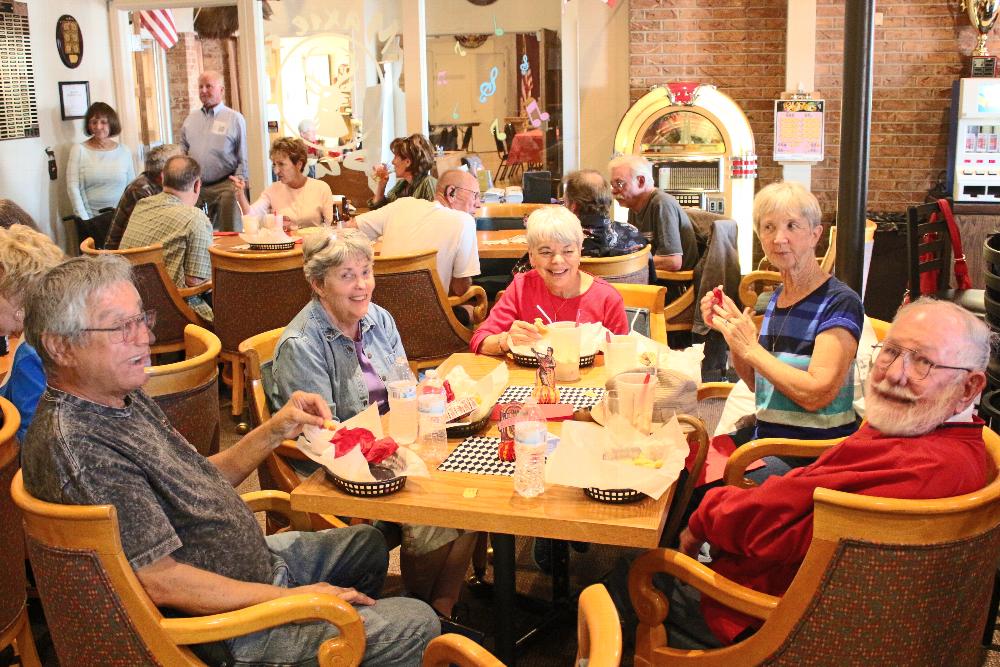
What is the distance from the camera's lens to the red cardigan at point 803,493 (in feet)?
6.02

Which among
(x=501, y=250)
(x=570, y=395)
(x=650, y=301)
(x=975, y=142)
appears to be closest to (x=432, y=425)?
(x=570, y=395)

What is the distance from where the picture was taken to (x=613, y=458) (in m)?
2.23

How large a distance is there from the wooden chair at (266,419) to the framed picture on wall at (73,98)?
563 centimetres

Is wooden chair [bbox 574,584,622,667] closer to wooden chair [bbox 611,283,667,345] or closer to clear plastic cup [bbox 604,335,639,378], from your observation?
clear plastic cup [bbox 604,335,639,378]

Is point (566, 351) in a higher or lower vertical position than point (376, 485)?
higher

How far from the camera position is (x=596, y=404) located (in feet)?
8.87

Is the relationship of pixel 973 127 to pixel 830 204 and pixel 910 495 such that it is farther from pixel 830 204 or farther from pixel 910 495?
pixel 910 495

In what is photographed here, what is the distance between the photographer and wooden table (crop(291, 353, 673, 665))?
205 centimetres

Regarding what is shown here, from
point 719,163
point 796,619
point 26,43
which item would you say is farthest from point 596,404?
point 26,43

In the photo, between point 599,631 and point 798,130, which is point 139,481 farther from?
point 798,130

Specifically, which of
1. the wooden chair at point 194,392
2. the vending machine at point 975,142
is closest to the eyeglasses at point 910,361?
the wooden chair at point 194,392

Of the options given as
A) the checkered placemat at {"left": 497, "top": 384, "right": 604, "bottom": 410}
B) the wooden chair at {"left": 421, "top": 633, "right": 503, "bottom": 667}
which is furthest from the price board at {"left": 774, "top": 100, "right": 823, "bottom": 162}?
the wooden chair at {"left": 421, "top": 633, "right": 503, "bottom": 667}

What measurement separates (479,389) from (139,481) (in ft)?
3.43

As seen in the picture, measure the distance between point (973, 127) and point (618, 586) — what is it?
19.4 ft
